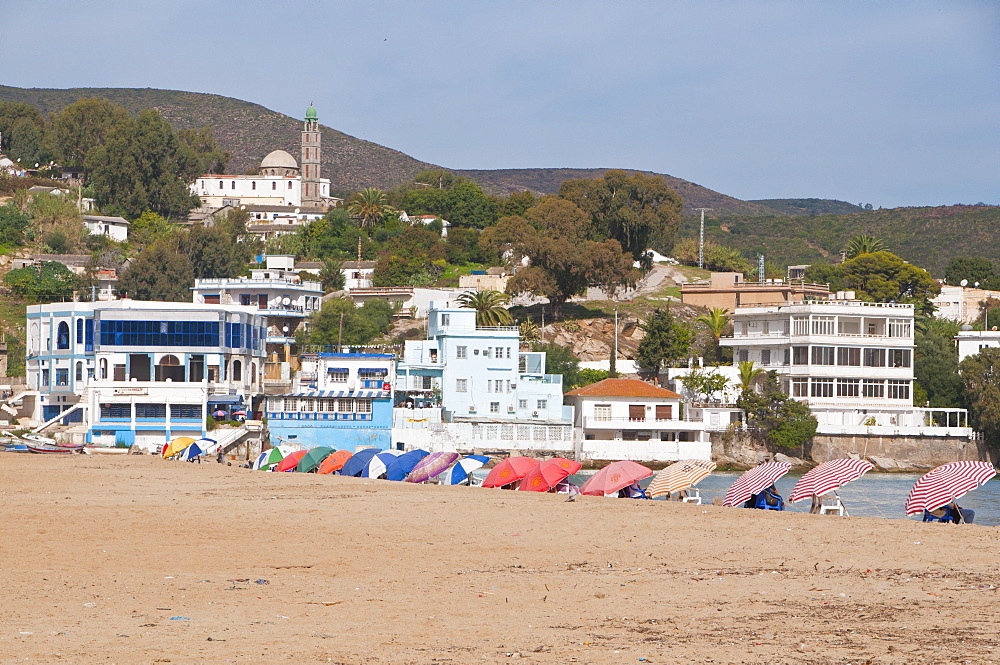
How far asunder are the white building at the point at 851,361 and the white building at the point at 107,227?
50757mm

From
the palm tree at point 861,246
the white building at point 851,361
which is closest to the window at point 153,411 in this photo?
the white building at point 851,361

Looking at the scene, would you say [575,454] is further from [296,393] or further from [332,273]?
[332,273]

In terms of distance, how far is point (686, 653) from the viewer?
13.5m

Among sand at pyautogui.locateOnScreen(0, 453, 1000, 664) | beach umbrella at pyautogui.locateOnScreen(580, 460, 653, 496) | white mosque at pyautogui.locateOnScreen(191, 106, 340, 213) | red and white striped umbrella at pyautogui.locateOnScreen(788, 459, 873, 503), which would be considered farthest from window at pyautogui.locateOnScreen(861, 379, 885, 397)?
white mosque at pyautogui.locateOnScreen(191, 106, 340, 213)

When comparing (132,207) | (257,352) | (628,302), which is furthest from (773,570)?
(132,207)

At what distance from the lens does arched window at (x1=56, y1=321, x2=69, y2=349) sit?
62188 millimetres

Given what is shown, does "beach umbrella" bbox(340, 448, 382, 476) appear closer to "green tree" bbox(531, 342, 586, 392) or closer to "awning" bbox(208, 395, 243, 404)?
"awning" bbox(208, 395, 243, 404)

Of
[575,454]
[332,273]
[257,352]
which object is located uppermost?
[332,273]

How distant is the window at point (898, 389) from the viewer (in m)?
67.6

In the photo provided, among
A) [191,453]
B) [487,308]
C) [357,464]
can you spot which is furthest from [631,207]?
[357,464]

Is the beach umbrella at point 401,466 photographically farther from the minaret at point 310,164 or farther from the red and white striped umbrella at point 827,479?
the minaret at point 310,164

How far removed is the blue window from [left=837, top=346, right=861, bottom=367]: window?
100 ft

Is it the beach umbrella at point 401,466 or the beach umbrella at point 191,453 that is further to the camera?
the beach umbrella at point 191,453

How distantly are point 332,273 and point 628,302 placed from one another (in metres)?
19.9
